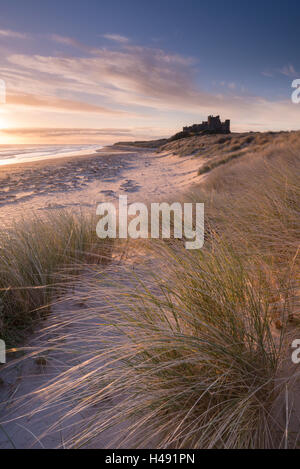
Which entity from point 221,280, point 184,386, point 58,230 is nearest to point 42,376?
point 184,386

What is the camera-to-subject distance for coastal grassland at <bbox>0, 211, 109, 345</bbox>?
1946 millimetres

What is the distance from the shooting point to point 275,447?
105 cm

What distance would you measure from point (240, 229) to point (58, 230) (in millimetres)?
2008

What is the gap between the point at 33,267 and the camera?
229 centimetres

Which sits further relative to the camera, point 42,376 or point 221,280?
point 42,376

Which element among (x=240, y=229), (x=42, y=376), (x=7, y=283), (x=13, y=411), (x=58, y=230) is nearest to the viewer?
(x=13, y=411)

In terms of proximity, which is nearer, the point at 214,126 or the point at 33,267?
the point at 33,267

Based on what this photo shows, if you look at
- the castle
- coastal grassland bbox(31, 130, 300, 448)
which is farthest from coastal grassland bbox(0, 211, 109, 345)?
the castle

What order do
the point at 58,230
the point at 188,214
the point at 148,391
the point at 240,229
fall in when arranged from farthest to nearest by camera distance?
the point at 188,214
the point at 58,230
the point at 240,229
the point at 148,391

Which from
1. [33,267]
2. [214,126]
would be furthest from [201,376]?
[214,126]

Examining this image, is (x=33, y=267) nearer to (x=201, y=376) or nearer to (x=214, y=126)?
(x=201, y=376)

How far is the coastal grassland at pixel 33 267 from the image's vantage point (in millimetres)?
1946

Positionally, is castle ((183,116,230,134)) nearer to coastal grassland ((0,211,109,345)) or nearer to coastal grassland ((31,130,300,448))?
coastal grassland ((0,211,109,345))
